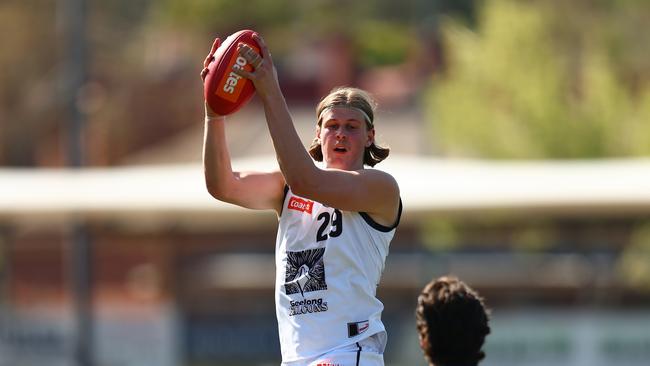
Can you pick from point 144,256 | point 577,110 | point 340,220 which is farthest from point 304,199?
point 144,256

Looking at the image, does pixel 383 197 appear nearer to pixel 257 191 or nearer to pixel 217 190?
pixel 257 191

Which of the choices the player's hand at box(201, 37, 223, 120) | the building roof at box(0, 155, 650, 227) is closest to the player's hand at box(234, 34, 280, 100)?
the player's hand at box(201, 37, 223, 120)

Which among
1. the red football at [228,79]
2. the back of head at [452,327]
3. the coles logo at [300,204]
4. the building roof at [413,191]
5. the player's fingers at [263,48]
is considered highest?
the building roof at [413,191]

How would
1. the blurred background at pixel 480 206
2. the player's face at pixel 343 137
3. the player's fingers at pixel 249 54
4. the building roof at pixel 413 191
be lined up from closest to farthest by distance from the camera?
the player's fingers at pixel 249 54, the player's face at pixel 343 137, the building roof at pixel 413 191, the blurred background at pixel 480 206

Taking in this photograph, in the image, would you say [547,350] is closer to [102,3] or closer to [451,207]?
[451,207]

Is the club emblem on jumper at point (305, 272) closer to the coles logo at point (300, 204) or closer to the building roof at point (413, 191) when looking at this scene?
the coles logo at point (300, 204)

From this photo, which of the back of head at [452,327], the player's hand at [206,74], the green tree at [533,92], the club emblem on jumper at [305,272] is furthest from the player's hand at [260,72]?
the green tree at [533,92]

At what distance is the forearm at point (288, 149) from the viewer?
197 inches

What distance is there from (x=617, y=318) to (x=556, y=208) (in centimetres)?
163

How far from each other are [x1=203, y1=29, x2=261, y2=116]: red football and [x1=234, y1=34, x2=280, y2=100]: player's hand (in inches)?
0.8

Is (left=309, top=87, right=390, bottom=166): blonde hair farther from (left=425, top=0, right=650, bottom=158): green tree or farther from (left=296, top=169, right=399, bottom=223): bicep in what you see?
(left=425, top=0, right=650, bottom=158): green tree

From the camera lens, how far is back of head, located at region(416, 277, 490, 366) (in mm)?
4992

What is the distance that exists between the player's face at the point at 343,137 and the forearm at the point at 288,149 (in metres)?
0.35

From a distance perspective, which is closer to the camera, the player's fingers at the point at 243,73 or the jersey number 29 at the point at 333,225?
the player's fingers at the point at 243,73
